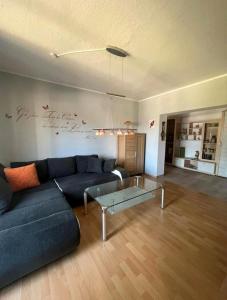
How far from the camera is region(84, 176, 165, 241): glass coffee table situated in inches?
74.4

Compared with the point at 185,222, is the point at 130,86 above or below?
above

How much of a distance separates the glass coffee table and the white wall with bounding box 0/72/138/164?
142 centimetres

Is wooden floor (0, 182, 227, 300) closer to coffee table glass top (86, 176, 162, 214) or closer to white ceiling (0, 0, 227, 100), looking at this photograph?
coffee table glass top (86, 176, 162, 214)

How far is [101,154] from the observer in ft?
12.9

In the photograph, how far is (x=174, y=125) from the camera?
529 cm

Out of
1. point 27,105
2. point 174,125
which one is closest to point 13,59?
point 27,105

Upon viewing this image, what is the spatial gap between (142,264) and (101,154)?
111 inches

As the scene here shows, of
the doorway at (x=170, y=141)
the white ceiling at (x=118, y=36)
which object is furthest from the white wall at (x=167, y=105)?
the doorway at (x=170, y=141)

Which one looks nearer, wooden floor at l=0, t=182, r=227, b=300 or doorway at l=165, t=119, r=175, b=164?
wooden floor at l=0, t=182, r=227, b=300

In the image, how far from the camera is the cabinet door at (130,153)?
3.97m

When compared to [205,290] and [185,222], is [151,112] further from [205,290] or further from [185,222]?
[205,290]

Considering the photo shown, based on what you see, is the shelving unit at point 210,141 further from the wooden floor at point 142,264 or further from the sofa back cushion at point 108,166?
the sofa back cushion at point 108,166

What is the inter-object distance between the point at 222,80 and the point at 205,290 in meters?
3.17

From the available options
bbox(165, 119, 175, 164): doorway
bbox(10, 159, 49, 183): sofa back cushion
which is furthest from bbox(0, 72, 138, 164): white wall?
bbox(165, 119, 175, 164): doorway
